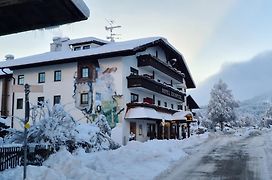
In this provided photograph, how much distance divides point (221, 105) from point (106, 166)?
7526 cm

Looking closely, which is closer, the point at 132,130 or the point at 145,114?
the point at 145,114

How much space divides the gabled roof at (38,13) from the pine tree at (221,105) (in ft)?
266

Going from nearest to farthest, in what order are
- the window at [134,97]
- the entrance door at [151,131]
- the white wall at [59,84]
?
the window at [134,97] → the white wall at [59,84] → the entrance door at [151,131]

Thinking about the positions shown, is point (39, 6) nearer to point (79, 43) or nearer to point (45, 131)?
point (45, 131)

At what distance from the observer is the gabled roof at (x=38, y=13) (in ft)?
18.5

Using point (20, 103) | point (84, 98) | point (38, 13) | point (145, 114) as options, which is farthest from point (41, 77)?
point (38, 13)

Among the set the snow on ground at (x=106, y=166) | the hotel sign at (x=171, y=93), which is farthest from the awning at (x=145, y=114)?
the snow on ground at (x=106, y=166)

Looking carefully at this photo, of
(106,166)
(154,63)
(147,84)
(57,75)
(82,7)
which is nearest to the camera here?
(82,7)

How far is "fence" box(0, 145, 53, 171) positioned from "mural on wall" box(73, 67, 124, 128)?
16399 millimetres

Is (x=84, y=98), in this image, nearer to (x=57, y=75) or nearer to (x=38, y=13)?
(x=57, y=75)

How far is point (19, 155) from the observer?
45.9 ft

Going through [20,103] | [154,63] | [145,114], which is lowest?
[145,114]

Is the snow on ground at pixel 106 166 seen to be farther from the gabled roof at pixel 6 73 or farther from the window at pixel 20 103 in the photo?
the gabled roof at pixel 6 73

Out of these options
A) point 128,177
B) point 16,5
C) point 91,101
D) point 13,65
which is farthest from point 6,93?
point 16,5
